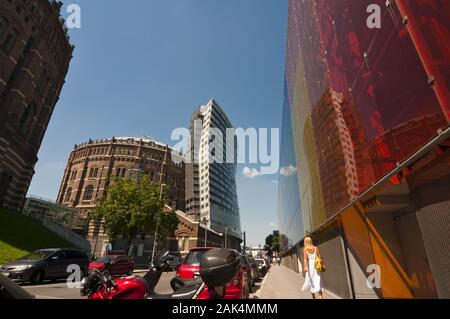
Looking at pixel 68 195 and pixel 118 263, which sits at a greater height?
pixel 68 195

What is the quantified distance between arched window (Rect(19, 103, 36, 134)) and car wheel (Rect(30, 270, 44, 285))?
23.0 meters

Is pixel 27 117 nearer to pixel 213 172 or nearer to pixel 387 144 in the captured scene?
pixel 387 144

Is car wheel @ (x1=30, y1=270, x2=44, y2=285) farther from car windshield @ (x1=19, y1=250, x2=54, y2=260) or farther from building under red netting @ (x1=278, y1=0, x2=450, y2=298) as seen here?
building under red netting @ (x1=278, y1=0, x2=450, y2=298)

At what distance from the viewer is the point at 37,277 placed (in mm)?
11453

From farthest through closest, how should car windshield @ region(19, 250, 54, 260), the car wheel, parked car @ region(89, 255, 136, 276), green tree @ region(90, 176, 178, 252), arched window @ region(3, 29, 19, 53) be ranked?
green tree @ region(90, 176, 178, 252)
arched window @ region(3, 29, 19, 53)
parked car @ region(89, 255, 136, 276)
car windshield @ region(19, 250, 54, 260)
the car wheel

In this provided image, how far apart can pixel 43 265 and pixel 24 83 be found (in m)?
24.1

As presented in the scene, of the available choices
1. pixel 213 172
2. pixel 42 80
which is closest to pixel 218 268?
pixel 42 80

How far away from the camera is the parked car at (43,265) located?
1087 cm

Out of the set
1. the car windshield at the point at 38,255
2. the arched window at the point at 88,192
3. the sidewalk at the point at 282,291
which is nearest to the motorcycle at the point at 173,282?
the sidewalk at the point at 282,291

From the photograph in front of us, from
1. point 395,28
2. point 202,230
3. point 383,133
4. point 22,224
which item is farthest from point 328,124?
point 202,230

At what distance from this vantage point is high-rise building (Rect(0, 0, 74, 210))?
2478 cm

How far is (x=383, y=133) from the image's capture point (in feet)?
18.3

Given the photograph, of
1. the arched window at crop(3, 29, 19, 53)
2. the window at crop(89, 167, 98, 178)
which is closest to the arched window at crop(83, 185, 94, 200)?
the window at crop(89, 167, 98, 178)

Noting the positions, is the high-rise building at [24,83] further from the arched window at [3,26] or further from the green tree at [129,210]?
the green tree at [129,210]
